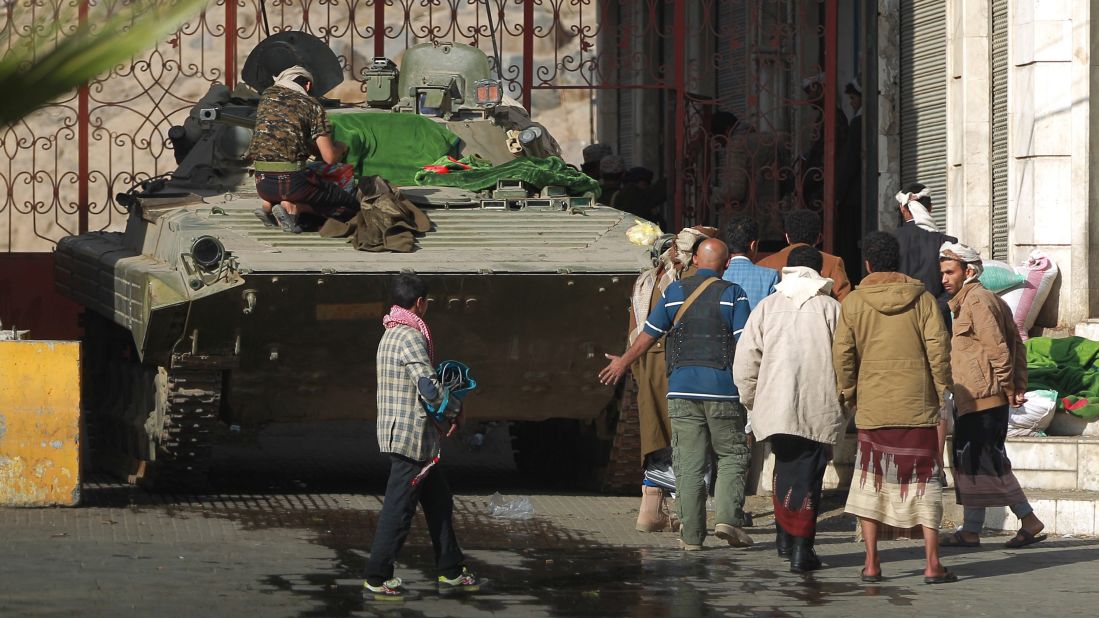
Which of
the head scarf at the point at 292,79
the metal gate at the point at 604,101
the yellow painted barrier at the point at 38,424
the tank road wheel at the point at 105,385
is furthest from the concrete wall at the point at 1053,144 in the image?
the yellow painted barrier at the point at 38,424

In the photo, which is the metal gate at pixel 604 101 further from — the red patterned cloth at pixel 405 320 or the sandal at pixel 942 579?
the sandal at pixel 942 579

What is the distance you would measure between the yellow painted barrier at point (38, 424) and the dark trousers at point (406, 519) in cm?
298

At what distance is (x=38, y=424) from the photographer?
8289 mm

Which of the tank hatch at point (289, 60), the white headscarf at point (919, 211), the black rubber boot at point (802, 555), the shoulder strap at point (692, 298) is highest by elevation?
the tank hatch at point (289, 60)

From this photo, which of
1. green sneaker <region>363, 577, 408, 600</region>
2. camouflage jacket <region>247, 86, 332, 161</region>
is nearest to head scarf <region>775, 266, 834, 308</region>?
green sneaker <region>363, 577, 408, 600</region>

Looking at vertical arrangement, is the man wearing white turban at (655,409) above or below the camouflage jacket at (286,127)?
below

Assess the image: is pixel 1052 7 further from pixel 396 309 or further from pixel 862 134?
pixel 396 309

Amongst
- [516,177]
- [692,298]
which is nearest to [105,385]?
[516,177]

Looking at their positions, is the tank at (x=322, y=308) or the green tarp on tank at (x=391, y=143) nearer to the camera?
the tank at (x=322, y=308)

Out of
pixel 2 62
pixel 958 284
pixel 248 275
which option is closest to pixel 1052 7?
pixel 958 284

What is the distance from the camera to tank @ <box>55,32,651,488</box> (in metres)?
8.06

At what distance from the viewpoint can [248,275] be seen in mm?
7891

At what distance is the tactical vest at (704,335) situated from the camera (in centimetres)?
709

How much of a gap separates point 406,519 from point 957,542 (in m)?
2.93
